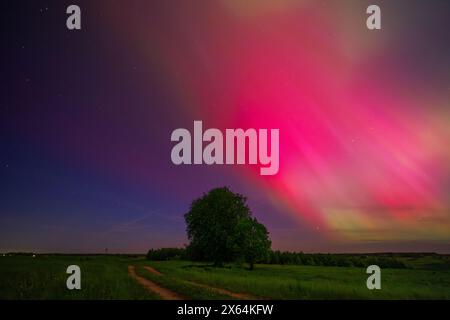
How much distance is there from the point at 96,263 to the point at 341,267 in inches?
587

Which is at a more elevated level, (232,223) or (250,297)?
(232,223)

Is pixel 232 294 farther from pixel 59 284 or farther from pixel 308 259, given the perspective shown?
pixel 308 259

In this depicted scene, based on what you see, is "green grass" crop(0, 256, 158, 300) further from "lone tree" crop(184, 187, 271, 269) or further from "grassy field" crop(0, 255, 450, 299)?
"lone tree" crop(184, 187, 271, 269)

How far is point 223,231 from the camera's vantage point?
32719mm

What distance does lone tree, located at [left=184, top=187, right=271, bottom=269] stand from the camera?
31.7m

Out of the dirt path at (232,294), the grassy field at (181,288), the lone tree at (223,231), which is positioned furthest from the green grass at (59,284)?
the lone tree at (223,231)

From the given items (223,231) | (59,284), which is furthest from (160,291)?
(223,231)

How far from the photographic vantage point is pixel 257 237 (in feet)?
105

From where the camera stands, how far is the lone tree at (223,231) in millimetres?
31656

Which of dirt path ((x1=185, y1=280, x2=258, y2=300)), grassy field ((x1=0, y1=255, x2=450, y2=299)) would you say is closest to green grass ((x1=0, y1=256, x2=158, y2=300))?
grassy field ((x1=0, y1=255, x2=450, y2=299))

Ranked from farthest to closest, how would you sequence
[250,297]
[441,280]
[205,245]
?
[205,245] < [441,280] < [250,297]

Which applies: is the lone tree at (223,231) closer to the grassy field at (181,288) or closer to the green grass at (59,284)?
the grassy field at (181,288)
